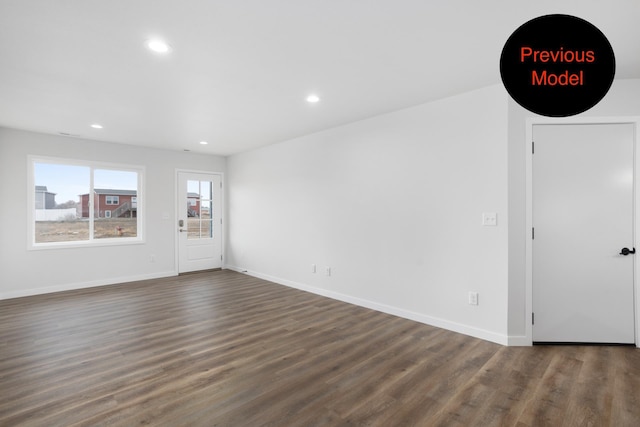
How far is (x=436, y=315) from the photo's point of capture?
3555mm

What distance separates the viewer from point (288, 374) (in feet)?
8.18

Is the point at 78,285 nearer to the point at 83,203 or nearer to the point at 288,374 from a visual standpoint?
the point at 83,203

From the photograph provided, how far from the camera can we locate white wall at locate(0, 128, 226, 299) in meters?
4.72

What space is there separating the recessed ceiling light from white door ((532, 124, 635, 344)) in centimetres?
339

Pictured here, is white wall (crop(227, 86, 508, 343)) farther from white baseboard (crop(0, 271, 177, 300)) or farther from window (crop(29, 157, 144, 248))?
window (crop(29, 157, 144, 248))

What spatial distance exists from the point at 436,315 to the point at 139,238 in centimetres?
537

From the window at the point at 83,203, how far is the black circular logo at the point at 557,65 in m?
6.17

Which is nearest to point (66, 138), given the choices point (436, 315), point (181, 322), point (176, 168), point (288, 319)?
point (176, 168)

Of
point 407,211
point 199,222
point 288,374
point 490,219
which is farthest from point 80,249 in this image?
point 490,219

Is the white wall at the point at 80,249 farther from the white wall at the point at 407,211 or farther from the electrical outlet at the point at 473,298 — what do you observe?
the electrical outlet at the point at 473,298

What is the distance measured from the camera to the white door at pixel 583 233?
9.84ft

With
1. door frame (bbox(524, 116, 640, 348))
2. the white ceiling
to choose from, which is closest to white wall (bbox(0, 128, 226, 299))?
the white ceiling

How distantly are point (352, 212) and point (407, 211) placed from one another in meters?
0.86

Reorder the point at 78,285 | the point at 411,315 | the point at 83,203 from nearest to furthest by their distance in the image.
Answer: the point at 411,315, the point at 78,285, the point at 83,203
